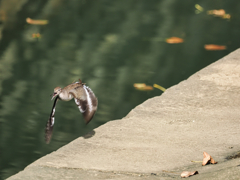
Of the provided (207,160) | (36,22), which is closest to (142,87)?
(207,160)

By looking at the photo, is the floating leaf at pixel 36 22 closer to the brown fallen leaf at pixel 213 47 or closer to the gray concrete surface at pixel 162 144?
the brown fallen leaf at pixel 213 47

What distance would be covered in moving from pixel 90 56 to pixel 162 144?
2324 millimetres

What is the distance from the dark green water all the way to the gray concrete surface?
53 centimetres

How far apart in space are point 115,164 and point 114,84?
5.86 ft

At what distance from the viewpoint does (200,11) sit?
20.2 feet

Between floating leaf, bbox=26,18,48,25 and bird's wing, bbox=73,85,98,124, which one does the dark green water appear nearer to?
floating leaf, bbox=26,18,48,25

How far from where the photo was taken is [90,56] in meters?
4.45

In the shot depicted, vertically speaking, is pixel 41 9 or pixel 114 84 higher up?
pixel 41 9

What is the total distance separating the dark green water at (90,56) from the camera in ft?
10.2

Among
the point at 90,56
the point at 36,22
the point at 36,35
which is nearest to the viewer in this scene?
the point at 90,56

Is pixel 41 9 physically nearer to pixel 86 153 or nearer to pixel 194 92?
pixel 194 92

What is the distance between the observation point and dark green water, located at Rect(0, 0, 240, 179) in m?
3.09

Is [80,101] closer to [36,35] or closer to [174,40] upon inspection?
[174,40]

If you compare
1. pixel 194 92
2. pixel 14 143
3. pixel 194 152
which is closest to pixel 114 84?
pixel 194 92
